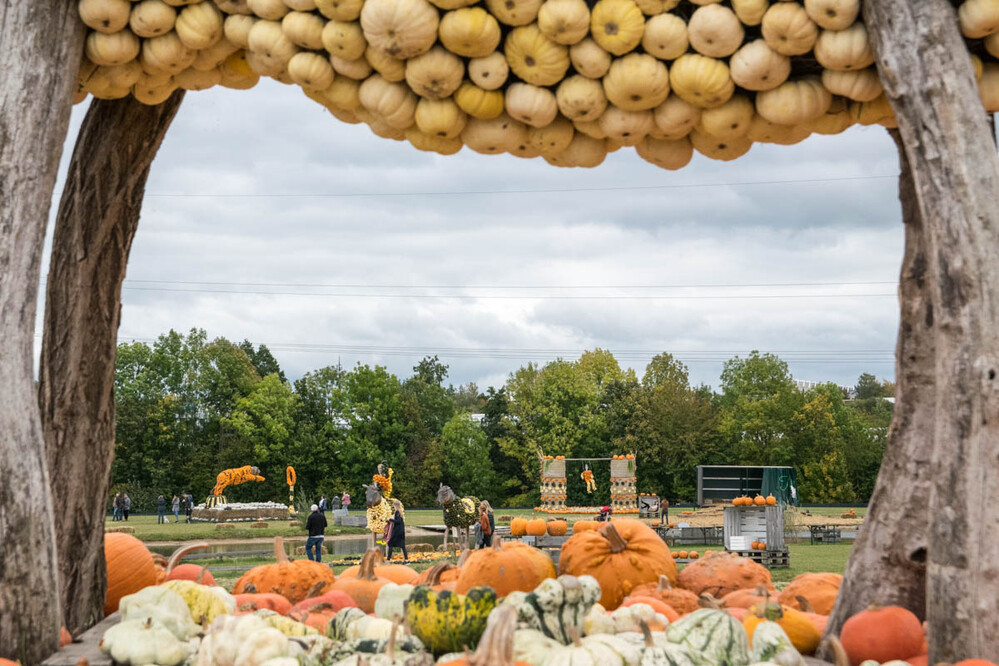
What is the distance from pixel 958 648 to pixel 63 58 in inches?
170

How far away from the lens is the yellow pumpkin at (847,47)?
365 cm

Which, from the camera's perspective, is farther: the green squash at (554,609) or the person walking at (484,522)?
the person walking at (484,522)

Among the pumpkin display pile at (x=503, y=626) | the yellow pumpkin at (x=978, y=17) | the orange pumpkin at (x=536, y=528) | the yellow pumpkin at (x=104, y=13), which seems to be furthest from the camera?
the orange pumpkin at (x=536, y=528)

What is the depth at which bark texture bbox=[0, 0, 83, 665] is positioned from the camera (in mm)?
3666

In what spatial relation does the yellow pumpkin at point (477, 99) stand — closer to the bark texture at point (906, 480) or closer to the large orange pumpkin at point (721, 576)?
the bark texture at point (906, 480)

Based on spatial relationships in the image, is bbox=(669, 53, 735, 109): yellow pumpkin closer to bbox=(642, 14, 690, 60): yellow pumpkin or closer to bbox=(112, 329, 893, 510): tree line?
bbox=(642, 14, 690, 60): yellow pumpkin

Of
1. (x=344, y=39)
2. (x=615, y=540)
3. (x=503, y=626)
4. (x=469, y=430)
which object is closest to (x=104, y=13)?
(x=344, y=39)

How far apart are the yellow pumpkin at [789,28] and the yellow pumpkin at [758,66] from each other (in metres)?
0.05

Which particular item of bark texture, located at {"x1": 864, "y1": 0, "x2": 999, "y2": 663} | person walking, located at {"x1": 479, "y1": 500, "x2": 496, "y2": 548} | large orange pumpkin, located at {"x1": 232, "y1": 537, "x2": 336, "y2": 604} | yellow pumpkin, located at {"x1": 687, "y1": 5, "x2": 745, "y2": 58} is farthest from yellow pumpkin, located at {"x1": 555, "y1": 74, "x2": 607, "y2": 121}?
person walking, located at {"x1": 479, "y1": 500, "x2": 496, "y2": 548}

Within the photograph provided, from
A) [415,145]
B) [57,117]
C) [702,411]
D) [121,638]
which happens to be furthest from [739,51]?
[702,411]

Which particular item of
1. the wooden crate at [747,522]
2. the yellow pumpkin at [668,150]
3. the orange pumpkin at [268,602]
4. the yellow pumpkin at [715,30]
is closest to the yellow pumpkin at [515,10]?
the yellow pumpkin at [715,30]

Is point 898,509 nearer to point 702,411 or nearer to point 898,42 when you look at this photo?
point 898,42

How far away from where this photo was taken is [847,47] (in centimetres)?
365

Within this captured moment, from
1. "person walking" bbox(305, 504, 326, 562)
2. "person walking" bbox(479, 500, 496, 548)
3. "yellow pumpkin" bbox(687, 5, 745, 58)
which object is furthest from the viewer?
"person walking" bbox(305, 504, 326, 562)
